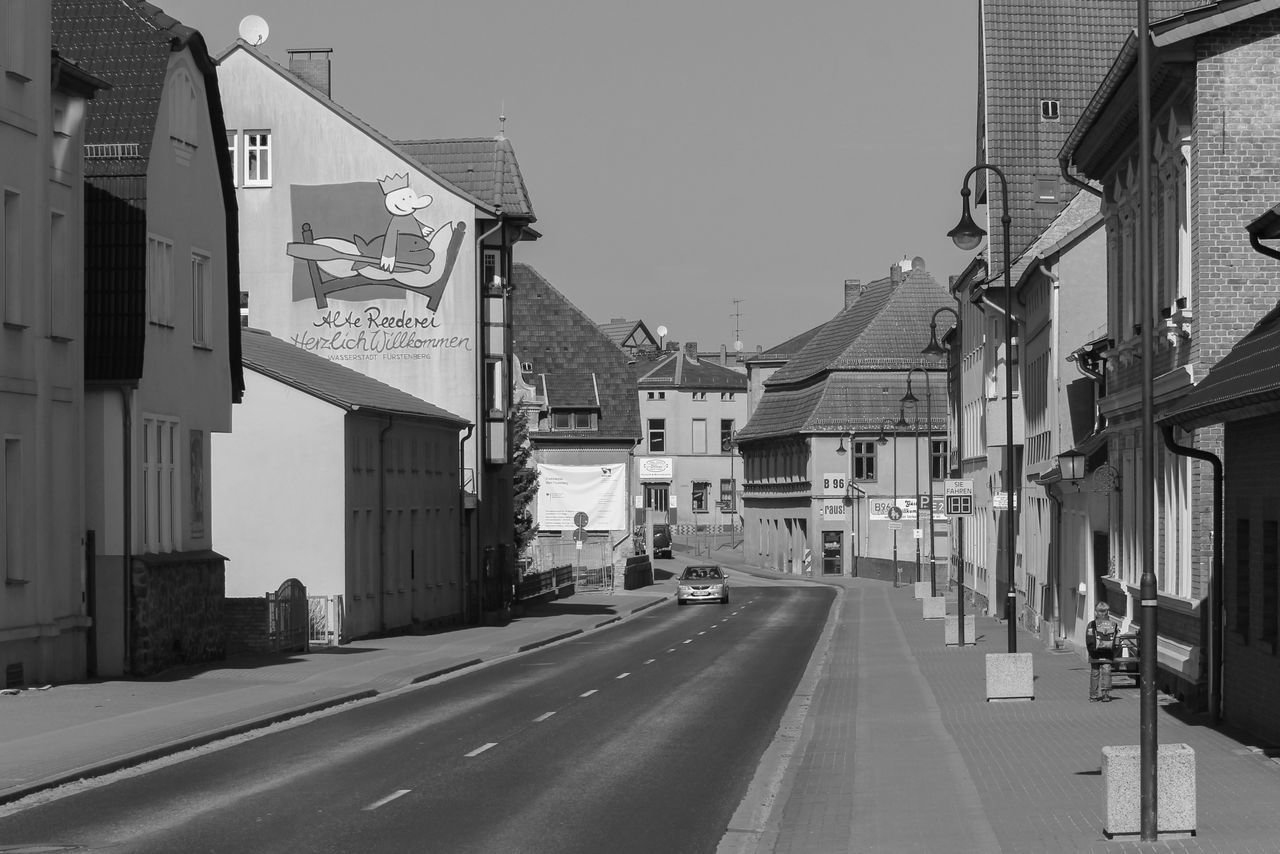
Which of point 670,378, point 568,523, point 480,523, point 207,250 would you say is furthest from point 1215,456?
point 670,378

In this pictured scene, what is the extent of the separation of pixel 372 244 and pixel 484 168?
4916 mm

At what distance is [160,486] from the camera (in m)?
30.4

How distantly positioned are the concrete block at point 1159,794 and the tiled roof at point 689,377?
408 feet

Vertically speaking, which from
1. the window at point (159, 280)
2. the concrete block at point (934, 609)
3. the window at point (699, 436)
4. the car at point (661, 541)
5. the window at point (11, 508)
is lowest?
the car at point (661, 541)

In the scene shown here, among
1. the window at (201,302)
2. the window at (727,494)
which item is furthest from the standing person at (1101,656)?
the window at (727,494)

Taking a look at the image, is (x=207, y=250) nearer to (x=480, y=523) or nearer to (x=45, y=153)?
(x=45, y=153)

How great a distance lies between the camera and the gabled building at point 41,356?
83.4ft

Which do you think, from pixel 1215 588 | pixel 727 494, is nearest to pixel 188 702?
pixel 1215 588

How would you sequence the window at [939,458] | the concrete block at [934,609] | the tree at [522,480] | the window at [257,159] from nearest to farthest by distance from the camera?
the concrete block at [934,609] → the window at [257,159] → the tree at [522,480] → the window at [939,458]

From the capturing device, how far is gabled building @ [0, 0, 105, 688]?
2542 centimetres

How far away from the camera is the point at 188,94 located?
31.8m

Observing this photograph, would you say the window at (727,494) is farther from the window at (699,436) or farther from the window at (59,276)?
the window at (59,276)

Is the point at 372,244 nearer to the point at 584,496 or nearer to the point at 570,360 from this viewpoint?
the point at 584,496

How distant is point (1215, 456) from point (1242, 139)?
3440 millimetres
